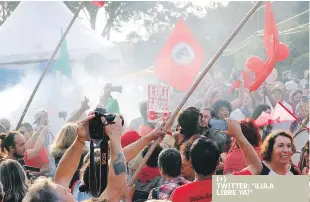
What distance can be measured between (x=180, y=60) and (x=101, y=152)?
627 cm

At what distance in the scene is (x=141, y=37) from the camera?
25781mm

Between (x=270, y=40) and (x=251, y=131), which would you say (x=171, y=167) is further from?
(x=270, y=40)

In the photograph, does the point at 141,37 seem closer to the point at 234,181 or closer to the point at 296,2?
the point at 296,2

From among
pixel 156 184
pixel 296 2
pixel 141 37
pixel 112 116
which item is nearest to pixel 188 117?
pixel 156 184

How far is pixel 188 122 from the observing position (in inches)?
218

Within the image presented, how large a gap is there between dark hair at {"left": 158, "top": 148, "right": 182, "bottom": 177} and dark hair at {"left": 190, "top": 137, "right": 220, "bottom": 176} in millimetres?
418

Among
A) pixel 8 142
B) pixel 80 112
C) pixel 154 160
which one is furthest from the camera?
pixel 80 112

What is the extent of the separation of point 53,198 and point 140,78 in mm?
12571

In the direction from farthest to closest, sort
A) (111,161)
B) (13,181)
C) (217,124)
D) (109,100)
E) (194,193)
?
1. (109,100)
2. (217,124)
3. (13,181)
4. (194,193)
5. (111,161)

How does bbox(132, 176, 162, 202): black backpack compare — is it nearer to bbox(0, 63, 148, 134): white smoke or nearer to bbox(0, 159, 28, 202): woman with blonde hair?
bbox(0, 159, 28, 202): woman with blonde hair

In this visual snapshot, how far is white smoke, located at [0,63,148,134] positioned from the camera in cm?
1140

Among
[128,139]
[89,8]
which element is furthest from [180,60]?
[89,8]

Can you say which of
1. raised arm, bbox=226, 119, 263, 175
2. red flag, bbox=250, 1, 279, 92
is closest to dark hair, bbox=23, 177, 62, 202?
raised arm, bbox=226, 119, 263, 175

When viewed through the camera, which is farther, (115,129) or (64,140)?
(64,140)
